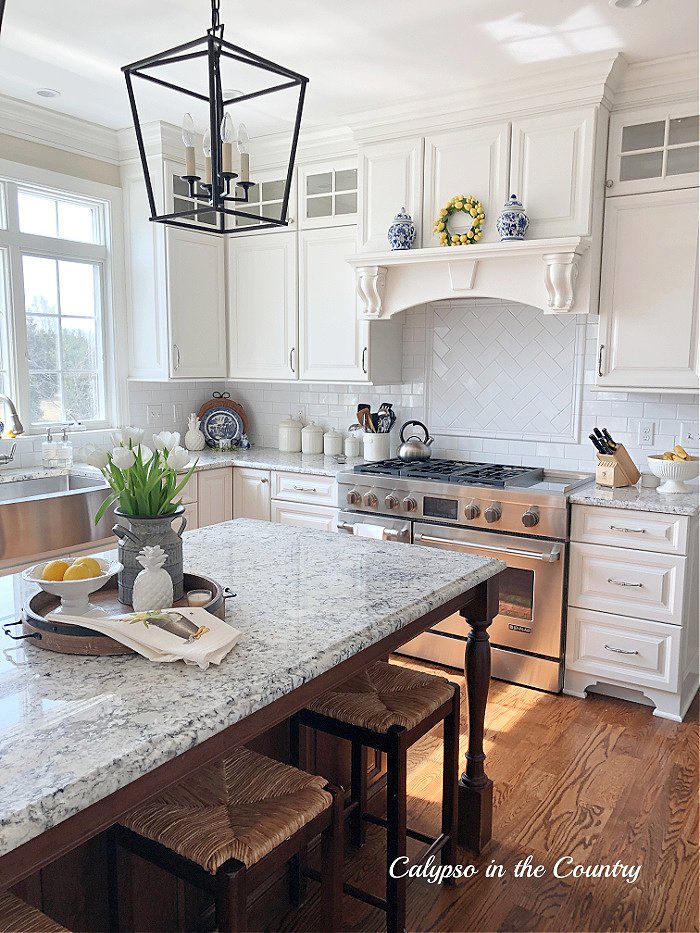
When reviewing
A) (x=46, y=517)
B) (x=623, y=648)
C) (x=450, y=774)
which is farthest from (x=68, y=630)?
(x=623, y=648)

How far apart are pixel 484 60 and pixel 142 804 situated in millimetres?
3308

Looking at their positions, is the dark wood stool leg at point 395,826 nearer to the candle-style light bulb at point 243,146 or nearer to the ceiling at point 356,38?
the candle-style light bulb at point 243,146

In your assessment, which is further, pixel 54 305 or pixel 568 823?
pixel 54 305

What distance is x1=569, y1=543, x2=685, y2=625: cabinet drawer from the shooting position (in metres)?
3.35

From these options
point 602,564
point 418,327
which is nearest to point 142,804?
point 602,564

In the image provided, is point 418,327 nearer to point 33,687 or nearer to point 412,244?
point 412,244

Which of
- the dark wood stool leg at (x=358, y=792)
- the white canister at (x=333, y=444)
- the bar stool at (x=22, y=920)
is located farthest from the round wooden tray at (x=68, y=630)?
the white canister at (x=333, y=444)

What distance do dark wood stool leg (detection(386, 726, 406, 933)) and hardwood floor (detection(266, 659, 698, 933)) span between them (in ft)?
0.58

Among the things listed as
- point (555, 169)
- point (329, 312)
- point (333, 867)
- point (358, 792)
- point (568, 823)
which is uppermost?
point (555, 169)

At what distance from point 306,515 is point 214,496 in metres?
0.57

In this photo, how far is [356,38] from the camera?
10.4ft

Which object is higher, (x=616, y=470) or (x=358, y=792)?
(x=616, y=470)

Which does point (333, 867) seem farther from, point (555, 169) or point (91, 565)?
point (555, 169)

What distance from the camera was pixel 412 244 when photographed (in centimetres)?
399
